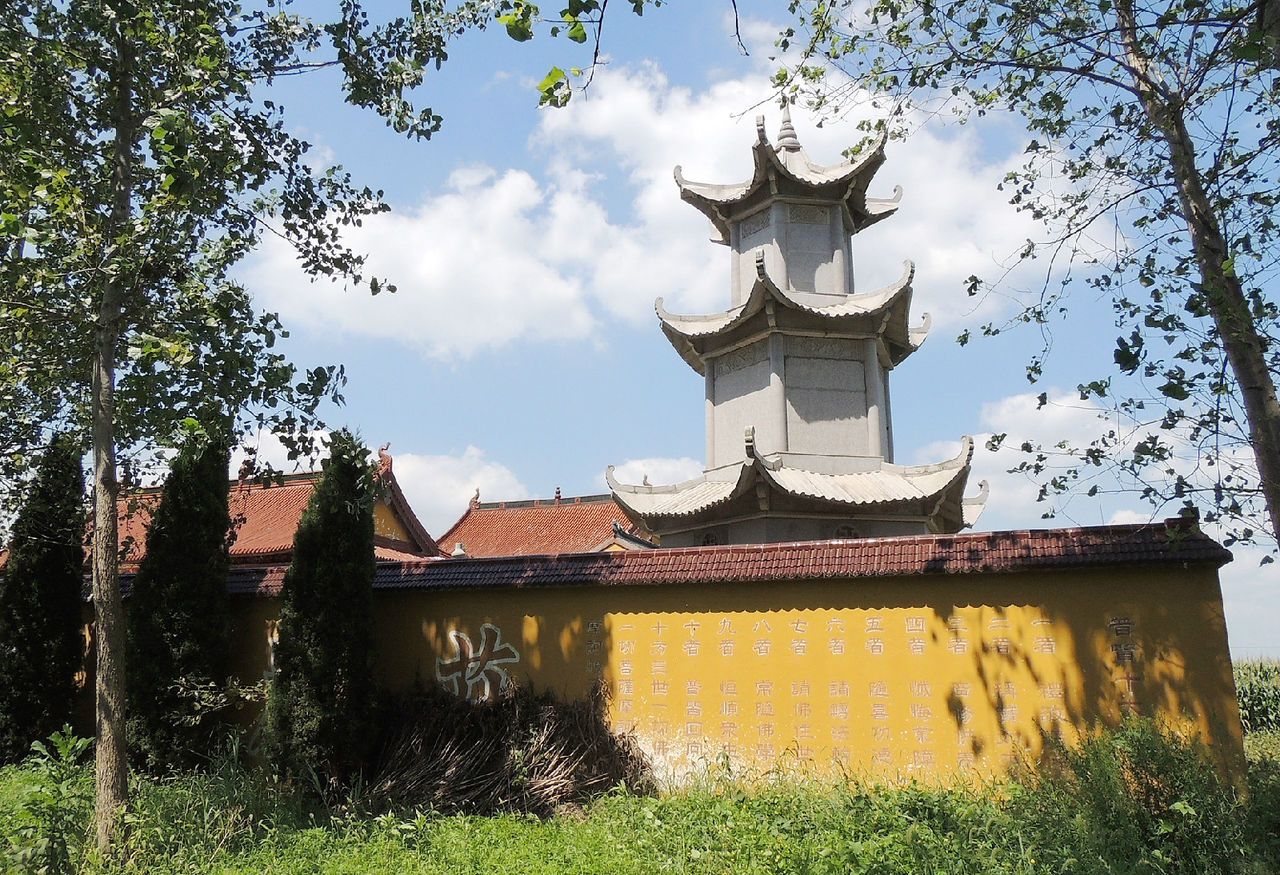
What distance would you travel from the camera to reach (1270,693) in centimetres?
1673

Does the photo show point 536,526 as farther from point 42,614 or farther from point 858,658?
point 858,658

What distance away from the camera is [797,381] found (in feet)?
40.6

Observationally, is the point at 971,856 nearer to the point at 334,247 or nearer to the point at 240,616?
the point at 334,247

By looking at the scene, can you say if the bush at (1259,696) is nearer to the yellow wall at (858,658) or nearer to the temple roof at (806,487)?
the temple roof at (806,487)

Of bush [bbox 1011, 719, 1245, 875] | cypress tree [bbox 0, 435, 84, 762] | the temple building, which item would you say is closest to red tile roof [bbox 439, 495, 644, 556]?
the temple building

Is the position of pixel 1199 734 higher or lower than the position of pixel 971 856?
higher

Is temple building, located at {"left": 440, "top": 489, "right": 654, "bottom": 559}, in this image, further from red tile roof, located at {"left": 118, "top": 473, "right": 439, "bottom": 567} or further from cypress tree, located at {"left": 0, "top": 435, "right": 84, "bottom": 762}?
cypress tree, located at {"left": 0, "top": 435, "right": 84, "bottom": 762}

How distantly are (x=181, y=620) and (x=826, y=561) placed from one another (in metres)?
6.53

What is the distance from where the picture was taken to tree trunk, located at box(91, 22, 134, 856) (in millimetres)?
6539

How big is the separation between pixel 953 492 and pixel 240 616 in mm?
8524

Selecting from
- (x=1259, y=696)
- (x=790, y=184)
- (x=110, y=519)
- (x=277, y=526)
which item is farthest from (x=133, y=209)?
(x=1259, y=696)

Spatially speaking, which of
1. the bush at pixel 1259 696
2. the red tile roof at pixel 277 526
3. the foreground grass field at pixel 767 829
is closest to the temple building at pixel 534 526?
→ the red tile roof at pixel 277 526

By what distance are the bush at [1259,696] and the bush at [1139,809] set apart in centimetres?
1157

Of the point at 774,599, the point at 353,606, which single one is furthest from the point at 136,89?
the point at 774,599
